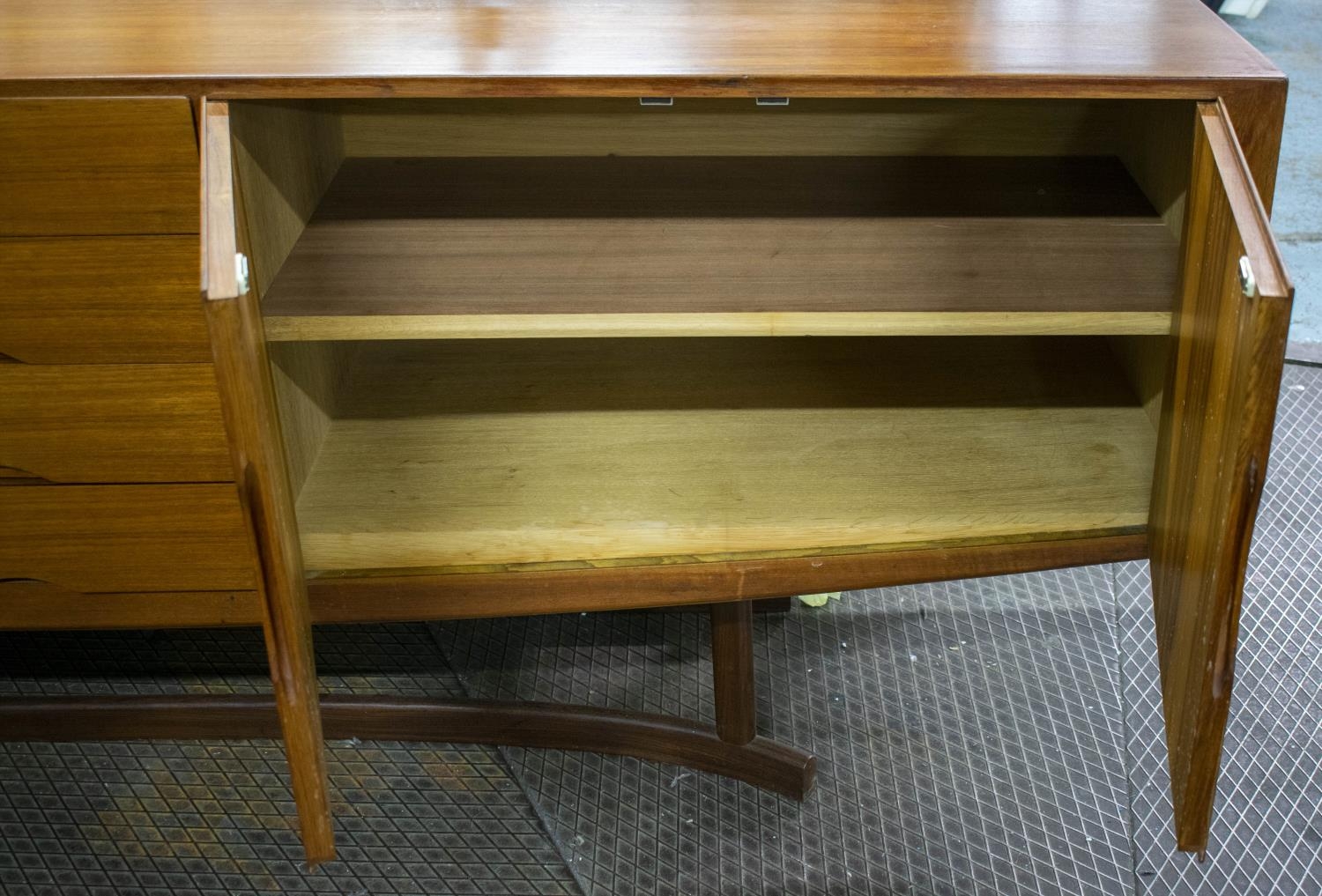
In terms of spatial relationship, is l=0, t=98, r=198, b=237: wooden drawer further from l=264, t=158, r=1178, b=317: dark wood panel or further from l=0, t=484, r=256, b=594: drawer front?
l=0, t=484, r=256, b=594: drawer front

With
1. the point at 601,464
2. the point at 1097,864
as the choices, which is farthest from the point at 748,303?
the point at 1097,864

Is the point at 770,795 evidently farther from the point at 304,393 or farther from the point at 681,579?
the point at 304,393

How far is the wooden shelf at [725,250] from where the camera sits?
1.05m

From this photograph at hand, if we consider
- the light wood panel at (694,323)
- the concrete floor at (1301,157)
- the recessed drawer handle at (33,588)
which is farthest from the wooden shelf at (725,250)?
the concrete floor at (1301,157)

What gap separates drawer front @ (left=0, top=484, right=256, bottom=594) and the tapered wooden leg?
525mm

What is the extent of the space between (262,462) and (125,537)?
395mm

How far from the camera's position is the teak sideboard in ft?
3.16

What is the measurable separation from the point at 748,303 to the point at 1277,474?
135cm

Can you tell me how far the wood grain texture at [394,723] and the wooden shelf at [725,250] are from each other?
683mm

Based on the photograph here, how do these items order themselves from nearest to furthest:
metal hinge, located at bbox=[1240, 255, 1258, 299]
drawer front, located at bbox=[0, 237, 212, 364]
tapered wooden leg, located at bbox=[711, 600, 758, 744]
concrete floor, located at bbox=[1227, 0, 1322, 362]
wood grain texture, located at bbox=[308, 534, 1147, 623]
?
metal hinge, located at bbox=[1240, 255, 1258, 299], drawer front, located at bbox=[0, 237, 212, 364], wood grain texture, located at bbox=[308, 534, 1147, 623], tapered wooden leg, located at bbox=[711, 600, 758, 744], concrete floor, located at bbox=[1227, 0, 1322, 362]

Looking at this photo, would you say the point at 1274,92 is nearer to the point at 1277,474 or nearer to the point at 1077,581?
the point at 1077,581

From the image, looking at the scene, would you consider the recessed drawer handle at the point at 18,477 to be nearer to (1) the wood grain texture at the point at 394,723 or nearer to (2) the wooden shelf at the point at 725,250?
(2) the wooden shelf at the point at 725,250

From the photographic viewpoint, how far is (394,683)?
177 centimetres

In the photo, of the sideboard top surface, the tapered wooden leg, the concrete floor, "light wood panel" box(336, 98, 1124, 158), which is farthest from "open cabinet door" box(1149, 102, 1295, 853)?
the concrete floor
